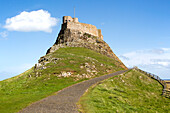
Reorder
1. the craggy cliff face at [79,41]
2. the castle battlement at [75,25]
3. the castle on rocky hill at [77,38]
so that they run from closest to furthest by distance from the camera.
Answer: the craggy cliff face at [79,41]
the castle on rocky hill at [77,38]
the castle battlement at [75,25]

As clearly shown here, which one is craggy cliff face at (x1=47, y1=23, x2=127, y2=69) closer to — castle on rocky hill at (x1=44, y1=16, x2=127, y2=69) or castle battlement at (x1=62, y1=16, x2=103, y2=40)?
castle on rocky hill at (x1=44, y1=16, x2=127, y2=69)

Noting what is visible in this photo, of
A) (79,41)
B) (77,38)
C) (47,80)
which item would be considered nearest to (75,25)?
(77,38)

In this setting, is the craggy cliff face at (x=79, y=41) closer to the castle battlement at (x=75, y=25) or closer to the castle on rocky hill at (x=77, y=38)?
the castle on rocky hill at (x=77, y=38)

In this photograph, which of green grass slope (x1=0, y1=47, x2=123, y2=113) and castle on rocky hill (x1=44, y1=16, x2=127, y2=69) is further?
castle on rocky hill (x1=44, y1=16, x2=127, y2=69)

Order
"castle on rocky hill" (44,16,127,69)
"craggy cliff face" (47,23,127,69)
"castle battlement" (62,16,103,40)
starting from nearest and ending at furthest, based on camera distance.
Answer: "craggy cliff face" (47,23,127,69) < "castle on rocky hill" (44,16,127,69) < "castle battlement" (62,16,103,40)

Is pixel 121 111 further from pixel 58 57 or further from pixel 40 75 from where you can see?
pixel 58 57

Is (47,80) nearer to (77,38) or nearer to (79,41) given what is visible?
(79,41)

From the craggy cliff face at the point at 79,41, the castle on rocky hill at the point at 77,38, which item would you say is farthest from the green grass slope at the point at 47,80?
the castle on rocky hill at the point at 77,38

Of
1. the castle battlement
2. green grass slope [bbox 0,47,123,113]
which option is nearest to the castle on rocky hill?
the castle battlement

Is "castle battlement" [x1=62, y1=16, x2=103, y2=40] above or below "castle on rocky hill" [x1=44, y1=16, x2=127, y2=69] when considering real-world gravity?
above

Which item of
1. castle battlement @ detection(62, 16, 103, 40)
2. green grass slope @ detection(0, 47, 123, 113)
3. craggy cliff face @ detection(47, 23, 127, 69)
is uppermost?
castle battlement @ detection(62, 16, 103, 40)

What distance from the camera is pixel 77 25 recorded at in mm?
93500

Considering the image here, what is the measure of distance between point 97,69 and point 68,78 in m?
14.4

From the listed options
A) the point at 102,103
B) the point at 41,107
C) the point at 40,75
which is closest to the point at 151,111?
the point at 102,103
